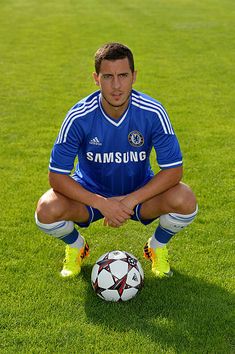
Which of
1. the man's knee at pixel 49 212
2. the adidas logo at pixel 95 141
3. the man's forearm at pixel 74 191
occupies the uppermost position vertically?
the adidas logo at pixel 95 141

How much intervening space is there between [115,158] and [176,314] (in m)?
1.29

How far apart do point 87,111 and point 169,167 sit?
77cm

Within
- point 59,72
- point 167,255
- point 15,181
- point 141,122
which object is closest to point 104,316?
point 167,255

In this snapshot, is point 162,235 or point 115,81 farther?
point 162,235

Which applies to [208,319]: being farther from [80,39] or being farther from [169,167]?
[80,39]

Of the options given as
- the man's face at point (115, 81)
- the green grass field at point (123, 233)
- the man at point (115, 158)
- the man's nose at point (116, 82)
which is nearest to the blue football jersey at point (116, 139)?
the man at point (115, 158)

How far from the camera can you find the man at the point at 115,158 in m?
3.79

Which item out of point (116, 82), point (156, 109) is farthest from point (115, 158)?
point (116, 82)

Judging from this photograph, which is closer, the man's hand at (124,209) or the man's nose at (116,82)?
the man's nose at (116,82)

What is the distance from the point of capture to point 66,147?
386cm

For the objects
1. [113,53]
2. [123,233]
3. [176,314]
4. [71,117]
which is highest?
[113,53]

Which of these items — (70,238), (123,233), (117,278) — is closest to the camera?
(117,278)

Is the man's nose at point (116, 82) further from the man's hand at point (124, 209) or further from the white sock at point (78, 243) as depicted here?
the white sock at point (78, 243)

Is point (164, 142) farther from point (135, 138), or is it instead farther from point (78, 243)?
point (78, 243)
